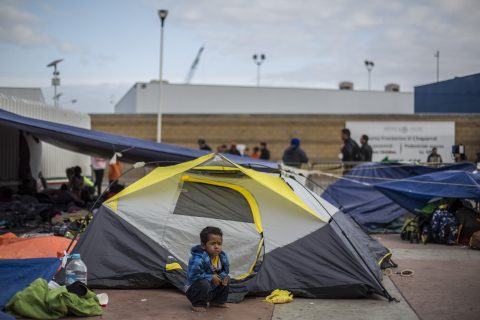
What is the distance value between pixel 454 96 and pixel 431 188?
6.76 meters

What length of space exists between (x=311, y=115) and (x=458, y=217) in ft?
64.5

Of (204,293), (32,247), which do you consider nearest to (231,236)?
(204,293)

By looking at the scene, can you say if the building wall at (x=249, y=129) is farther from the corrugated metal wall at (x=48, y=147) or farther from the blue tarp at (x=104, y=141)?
the blue tarp at (x=104, y=141)

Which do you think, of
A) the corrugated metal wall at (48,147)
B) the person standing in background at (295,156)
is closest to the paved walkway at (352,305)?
the corrugated metal wall at (48,147)

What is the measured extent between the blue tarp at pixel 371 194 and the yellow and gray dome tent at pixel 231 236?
18.7 ft

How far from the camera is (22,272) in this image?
7.06 meters

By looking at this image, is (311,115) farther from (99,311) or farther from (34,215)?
(99,311)

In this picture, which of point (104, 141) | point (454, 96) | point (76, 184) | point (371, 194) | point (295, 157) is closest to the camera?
point (104, 141)

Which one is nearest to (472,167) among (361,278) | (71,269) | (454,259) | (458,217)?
(458,217)

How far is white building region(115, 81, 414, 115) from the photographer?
38188 millimetres

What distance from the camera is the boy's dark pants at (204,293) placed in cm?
673

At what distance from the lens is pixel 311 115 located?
3114cm

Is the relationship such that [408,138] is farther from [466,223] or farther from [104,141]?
[104,141]

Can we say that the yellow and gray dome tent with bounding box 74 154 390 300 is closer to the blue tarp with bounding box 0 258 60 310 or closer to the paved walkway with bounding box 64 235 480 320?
the paved walkway with bounding box 64 235 480 320
